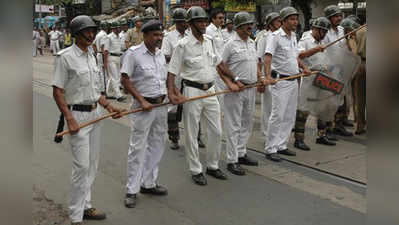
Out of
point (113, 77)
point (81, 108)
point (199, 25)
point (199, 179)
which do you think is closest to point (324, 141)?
point (199, 179)

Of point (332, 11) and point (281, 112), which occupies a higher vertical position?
point (332, 11)

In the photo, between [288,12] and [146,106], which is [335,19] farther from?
[146,106]

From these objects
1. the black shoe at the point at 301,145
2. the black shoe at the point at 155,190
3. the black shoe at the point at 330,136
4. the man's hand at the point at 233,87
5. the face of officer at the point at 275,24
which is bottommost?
the black shoe at the point at 155,190

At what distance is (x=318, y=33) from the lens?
22.5ft

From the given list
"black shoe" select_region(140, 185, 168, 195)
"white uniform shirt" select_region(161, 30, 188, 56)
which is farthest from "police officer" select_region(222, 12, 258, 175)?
"white uniform shirt" select_region(161, 30, 188, 56)

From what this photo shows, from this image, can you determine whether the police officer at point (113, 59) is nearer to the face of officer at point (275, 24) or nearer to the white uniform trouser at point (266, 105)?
the face of officer at point (275, 24)

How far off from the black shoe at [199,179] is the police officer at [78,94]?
1580 mm

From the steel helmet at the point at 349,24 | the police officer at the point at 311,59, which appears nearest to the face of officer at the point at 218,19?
the police officer at the point at 311,59

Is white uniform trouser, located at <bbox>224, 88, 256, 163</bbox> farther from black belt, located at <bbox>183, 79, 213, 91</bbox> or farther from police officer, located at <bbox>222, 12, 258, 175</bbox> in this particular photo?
black belt, located at <bbox>183, 79, 213, 91</bbox>

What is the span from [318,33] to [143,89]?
136 inches

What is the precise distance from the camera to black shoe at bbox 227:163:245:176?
559cm

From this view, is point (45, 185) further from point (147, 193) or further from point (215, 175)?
point (215, 175)

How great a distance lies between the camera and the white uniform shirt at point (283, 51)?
6.15 m

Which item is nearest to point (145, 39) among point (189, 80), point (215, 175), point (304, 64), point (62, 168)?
point (189, 80)
